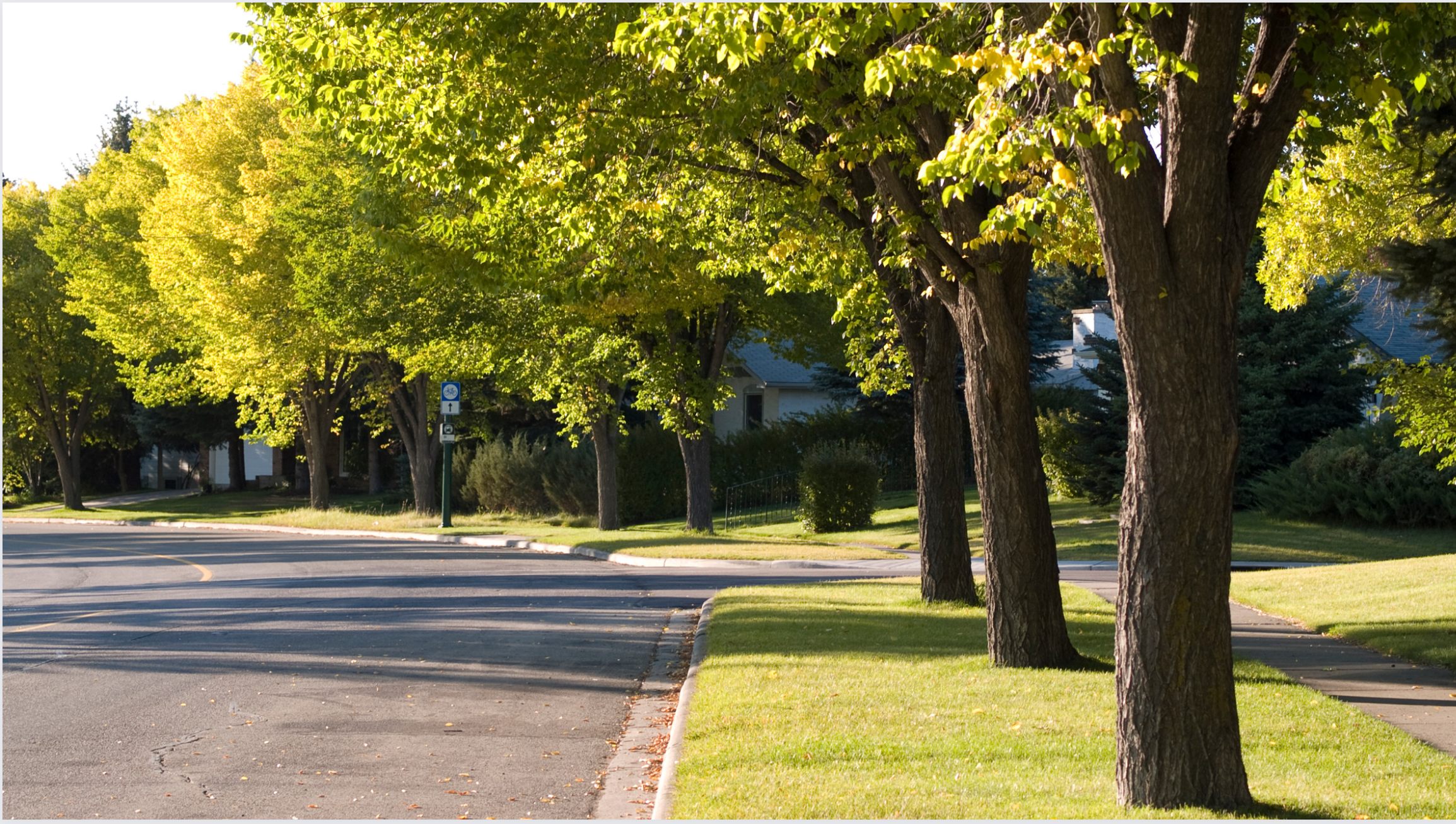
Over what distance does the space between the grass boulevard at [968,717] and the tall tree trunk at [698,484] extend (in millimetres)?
11442

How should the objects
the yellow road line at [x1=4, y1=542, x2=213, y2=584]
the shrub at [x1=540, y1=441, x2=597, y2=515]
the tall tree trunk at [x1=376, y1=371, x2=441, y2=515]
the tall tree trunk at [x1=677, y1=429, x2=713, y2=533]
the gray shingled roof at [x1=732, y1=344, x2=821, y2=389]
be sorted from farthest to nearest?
the gray shingled roof at [x1=732, y1=344, x2=821, y2=389] → the shrub at [x1=540, y1=441, x2=597, y2=515] → the tall tree trunk at [x1=376, y1=371, x2=441, y2=515] → the tall tree trunk at [x1=677, y1=429, x2=713, y2=533] → the yellow road line at [x1=4, y1=542, x2=213, y2=584]

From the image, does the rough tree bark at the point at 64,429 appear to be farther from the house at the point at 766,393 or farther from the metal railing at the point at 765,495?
the metal railing at the point at 765,495

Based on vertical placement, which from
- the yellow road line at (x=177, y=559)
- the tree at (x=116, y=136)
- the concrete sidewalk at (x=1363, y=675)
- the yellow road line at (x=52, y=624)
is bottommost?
the concrete sidewalk at (x=1363, y=675)

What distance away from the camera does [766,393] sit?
46.2 m

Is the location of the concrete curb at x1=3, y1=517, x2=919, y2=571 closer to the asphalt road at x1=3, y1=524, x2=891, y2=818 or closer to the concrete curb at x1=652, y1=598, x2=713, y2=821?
the asphalt road at x1=3, y1=524, x2=891, y2=818

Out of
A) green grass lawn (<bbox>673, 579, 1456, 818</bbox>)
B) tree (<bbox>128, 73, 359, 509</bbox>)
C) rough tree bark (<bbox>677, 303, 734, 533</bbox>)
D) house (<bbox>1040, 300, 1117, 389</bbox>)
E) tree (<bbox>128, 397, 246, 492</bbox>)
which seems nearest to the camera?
green grass lawn (<bbox>673, 579, 1456, 818</bbox>)

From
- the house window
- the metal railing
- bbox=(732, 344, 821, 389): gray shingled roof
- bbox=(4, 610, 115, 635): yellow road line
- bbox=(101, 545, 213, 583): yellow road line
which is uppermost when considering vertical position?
bbox=(732, 344, 821, 389): gray shingled roof

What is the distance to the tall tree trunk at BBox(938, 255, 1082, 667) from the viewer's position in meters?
10.2

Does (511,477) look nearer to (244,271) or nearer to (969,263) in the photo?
(244,271)

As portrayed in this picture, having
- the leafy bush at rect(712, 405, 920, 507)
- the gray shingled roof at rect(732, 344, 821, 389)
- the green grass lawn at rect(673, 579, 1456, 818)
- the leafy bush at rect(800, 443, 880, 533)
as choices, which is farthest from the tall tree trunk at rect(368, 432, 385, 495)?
the green grass lawn at rect(673, 579, 1456, 818)

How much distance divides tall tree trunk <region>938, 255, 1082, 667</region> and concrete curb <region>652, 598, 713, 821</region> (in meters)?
2.64

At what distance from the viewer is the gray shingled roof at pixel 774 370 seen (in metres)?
45.1

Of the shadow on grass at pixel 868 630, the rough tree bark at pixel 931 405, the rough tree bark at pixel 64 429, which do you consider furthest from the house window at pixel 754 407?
the rough tree bark at pixel 931 405

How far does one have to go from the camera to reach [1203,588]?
589cm
